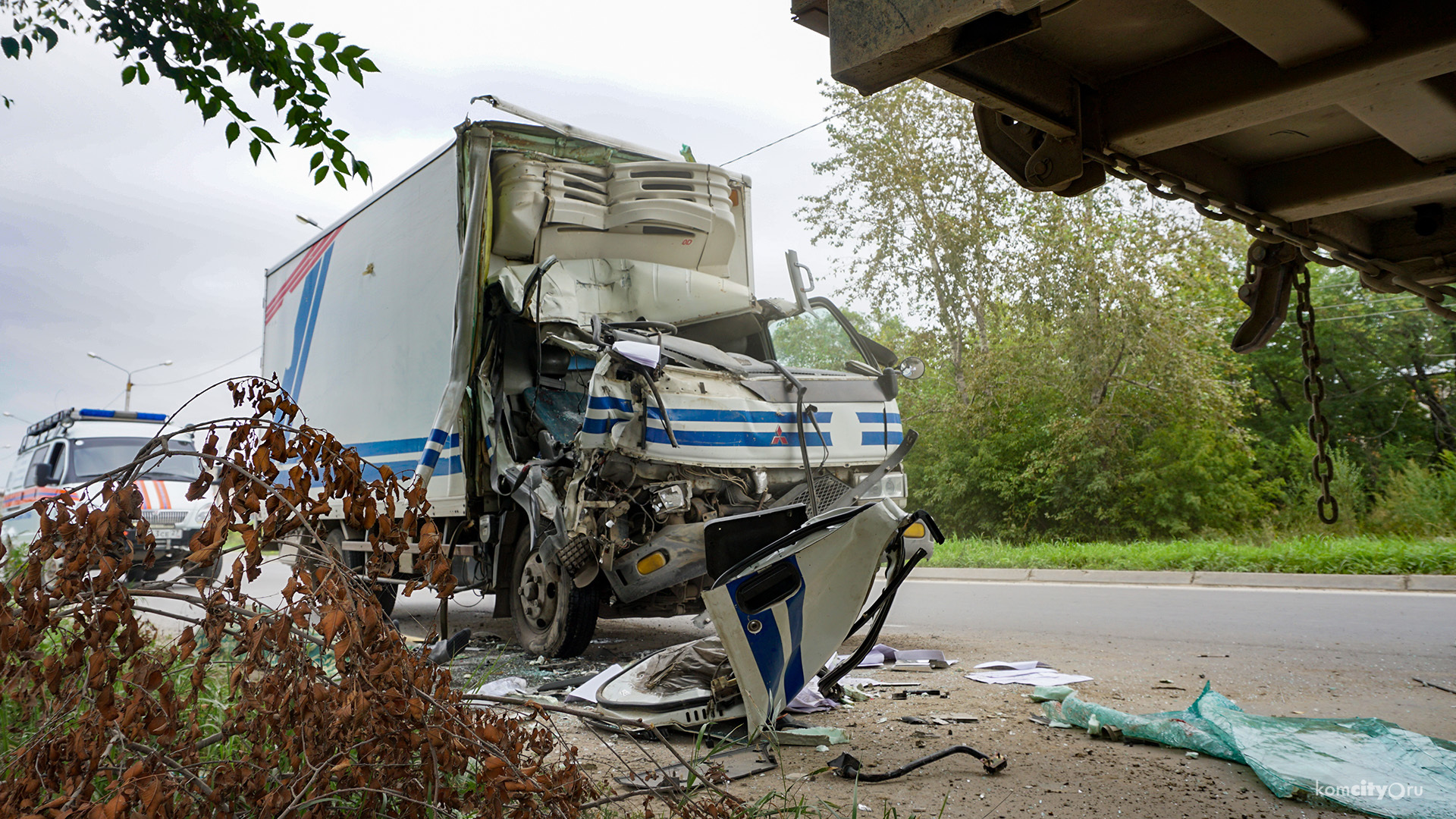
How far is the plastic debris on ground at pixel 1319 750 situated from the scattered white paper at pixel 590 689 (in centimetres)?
210

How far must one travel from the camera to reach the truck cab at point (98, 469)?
11531 millimetres

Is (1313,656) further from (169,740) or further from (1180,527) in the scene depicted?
(1180,527)

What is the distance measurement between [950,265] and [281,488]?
1793cm

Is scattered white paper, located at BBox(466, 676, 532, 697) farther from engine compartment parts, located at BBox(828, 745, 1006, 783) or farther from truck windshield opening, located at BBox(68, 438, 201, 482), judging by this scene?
truck windshield opening, located at BBox(68, 438, 201, 482)

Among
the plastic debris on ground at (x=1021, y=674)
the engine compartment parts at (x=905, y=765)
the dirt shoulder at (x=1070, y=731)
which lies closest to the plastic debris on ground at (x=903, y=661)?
the dirt shoulder at (x=1070, y=731)

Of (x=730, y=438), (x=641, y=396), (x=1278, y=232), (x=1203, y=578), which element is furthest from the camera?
(x=1203, y=578)

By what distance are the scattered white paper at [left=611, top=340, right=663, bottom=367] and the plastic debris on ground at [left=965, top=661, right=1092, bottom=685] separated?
98.9 inches

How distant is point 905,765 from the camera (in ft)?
11.1

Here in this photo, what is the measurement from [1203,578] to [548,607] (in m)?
7.27

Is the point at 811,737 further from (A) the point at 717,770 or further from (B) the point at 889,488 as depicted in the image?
(B) the point at 889,488

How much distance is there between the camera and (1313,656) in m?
5.30

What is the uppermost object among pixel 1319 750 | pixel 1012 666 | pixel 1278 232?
pixel 1278 232

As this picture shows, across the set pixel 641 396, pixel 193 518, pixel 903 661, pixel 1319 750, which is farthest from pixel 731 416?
pixel 193 518

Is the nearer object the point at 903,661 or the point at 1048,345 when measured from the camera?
the point at 903,661
